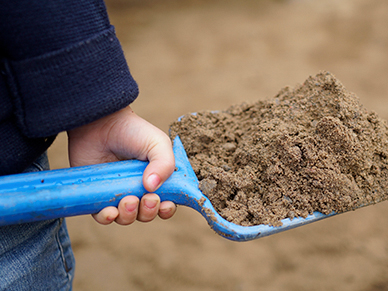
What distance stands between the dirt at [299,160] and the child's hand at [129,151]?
0.11 metres

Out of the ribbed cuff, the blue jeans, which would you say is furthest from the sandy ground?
the ribbed cuff

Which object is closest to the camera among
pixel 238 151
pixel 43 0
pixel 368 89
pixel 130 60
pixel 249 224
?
pixel 43 0

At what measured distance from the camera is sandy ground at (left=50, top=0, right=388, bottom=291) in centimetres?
149

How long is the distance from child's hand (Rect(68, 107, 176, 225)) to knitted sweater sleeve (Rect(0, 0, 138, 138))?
0.27 feet

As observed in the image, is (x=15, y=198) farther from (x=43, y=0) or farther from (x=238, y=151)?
(x=238, y=151)

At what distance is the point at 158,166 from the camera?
67 cm

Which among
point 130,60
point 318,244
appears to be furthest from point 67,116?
point 130,60

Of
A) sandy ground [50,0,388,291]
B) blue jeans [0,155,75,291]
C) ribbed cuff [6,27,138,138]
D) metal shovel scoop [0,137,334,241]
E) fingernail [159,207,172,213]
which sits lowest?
sandy ground [50,0,388,291]

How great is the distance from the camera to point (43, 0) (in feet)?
1.92

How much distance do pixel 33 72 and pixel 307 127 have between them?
60cm

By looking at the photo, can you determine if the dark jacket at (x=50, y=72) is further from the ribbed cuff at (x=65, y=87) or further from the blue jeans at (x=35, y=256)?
the blue jeans at (x=35, y=256)

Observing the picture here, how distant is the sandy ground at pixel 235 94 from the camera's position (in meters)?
1.49

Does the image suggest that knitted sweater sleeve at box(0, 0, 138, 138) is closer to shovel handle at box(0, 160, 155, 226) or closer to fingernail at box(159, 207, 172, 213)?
shovel handle at box(0, 160, 155, 226)

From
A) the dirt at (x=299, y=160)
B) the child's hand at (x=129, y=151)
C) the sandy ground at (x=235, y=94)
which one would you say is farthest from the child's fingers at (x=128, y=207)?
the sandy ground at (x=235, y=94)
